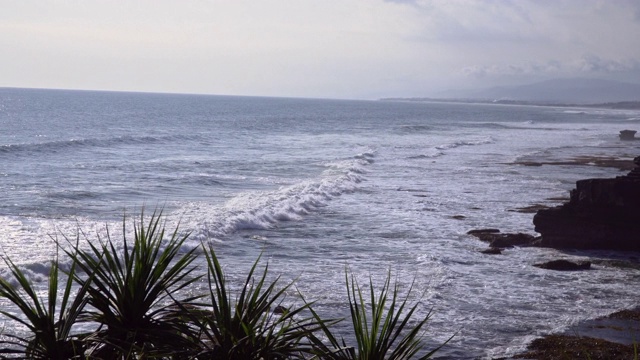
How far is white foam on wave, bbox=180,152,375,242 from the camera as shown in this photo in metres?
25.0

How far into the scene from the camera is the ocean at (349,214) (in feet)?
53.8

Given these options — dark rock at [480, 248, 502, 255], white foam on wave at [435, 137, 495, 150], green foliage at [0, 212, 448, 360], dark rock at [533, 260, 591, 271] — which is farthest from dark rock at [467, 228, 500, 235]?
white foam on wave at [435, 137, 495, 150]

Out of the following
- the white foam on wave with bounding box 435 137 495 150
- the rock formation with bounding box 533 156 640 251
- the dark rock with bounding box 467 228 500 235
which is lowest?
the dark rock with bounding box 467 228 500 235

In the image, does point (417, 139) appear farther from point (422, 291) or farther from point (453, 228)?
point (422, 291)

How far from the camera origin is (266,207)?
29.2 metres

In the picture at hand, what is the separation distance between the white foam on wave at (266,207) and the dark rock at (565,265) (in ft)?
27.0

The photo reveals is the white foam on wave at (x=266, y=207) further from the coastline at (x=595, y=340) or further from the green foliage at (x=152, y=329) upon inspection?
the green foliage at (x=152, y=329)

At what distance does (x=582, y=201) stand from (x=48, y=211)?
54.6 ft

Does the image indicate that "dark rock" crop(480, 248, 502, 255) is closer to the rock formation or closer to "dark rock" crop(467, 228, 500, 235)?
the rock formation

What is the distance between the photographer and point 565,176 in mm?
42000

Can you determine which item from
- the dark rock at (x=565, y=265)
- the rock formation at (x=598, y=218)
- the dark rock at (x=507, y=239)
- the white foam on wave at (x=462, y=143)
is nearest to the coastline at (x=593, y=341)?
the dark rock at (x=565, y=265)

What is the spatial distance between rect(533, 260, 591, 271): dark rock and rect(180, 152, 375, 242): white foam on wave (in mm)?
8215

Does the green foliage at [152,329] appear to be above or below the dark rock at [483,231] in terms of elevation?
above

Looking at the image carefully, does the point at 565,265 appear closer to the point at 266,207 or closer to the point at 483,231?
the point at 483,231
